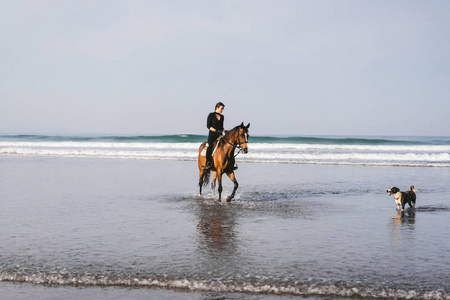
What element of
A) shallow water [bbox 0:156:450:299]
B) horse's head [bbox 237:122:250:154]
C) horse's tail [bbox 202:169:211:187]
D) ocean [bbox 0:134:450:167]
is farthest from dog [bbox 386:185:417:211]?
ocean [bbox 0:134:450:167]

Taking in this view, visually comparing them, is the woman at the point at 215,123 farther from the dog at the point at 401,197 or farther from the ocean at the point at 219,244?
the dog at the point at 401,197

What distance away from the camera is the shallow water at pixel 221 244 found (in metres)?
5.86

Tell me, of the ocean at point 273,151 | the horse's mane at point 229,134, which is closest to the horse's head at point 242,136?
the horse's mane at point 229,134

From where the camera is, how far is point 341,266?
6543 mm

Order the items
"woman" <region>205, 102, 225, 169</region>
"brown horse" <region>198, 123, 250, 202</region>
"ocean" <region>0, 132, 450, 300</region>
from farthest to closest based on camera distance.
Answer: "woman" <region>205, 102, 225, 169</region>, "brown horse" <region>198, 123, 250, 202</region>, "ocean" <region>0, 132, 450, 300</region>

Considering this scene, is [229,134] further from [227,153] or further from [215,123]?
[215,123]

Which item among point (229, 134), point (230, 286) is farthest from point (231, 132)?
point (230, 286)

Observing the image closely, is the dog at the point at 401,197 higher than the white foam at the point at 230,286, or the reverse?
the dog at the point at 401,197

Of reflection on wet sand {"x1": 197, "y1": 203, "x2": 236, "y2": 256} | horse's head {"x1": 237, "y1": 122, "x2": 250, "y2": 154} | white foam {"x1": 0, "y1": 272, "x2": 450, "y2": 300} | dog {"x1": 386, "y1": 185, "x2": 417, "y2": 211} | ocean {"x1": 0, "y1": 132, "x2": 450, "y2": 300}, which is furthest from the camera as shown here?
horse's head {"x1": 237, "y1": 122, "x2": 250, "y2": 154}

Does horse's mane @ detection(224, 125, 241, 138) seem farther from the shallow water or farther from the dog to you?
the dog

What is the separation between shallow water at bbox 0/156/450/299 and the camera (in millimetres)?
5859

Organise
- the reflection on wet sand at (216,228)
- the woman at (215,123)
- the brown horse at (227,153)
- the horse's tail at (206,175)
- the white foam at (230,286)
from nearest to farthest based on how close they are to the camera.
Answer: the white foam at (230,286)
the reflection on wet sand at (216,228)
the brown horse at (227,153)
the woman at (215,123)
the horse's tail at (206,175)

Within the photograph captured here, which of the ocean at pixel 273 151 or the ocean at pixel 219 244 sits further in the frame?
the ocean at pixel 273 151

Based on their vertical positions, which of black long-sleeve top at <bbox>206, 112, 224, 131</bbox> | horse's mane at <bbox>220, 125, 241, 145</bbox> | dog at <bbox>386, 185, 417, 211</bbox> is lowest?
dog at <bbox>386, 185, 417, 211</bbox>
